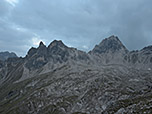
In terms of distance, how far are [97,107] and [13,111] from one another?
10320 cm

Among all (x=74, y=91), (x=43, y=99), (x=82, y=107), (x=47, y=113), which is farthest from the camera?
(x=74, y=91)

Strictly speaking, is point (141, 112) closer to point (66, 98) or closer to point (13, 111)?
point (66, 98)

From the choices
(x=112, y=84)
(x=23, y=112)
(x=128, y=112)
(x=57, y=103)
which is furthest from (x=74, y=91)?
(x=128, y=112)

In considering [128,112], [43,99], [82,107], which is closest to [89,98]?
[82,107]

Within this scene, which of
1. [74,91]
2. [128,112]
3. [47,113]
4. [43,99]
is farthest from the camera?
[74,91]

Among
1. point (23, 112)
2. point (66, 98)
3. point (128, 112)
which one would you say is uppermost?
point (128, 112)

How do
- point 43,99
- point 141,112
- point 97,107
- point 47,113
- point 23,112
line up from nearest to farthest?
point 141,112 < point 97,107 < point 47,113 < point 23,112 < point 43,99

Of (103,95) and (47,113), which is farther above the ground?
(103,95)

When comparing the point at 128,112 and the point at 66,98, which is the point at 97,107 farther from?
the point at 128,112

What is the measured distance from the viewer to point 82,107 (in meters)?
144

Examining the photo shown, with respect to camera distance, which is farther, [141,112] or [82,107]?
[82,107]

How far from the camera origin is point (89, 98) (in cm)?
15525

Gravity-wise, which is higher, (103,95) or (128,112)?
(128,112)

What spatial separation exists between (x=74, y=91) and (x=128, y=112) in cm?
16096
